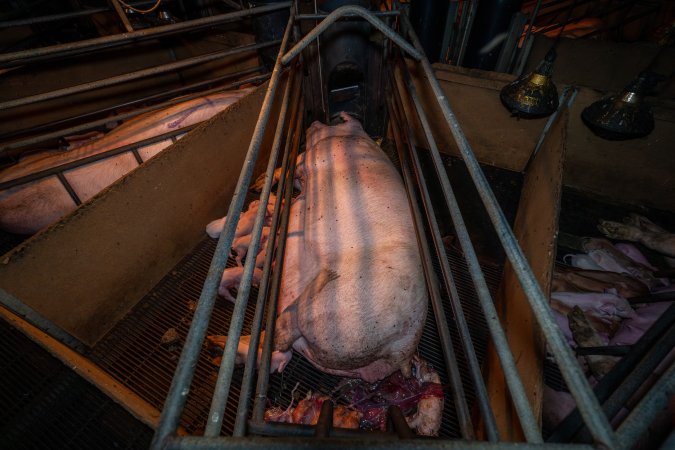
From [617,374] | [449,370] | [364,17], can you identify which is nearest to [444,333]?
[449,370]

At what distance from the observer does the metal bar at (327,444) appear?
33.9 inches

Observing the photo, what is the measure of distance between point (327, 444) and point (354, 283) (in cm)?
126

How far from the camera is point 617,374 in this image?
4.98 feet

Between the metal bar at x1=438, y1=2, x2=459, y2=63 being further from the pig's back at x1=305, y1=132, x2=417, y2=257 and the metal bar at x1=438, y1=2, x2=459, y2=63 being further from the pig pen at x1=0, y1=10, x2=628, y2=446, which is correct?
the pig's back at x1=305, y1=132, x2=417, y2=257

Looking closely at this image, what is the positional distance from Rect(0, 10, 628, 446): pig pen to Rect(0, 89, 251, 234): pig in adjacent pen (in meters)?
0.86

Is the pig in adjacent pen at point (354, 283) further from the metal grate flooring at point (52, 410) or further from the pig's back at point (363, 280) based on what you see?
the metal grate flooring at point (52, 410)

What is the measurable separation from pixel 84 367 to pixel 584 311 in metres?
4.14

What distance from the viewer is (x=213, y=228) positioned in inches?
137

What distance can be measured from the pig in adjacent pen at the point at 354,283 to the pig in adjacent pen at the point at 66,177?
2.11 meters

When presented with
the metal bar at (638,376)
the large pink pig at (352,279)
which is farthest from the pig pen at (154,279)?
the large pink pig at (352,279)

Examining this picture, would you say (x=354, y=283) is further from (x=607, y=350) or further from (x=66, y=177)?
(x=66, y=177)

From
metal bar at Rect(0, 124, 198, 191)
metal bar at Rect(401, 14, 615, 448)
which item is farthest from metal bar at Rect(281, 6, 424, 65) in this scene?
metal bar at Rect(0, 124, 198, 191)

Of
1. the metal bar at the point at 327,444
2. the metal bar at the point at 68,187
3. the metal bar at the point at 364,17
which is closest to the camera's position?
the metal bar at the point at 327,444

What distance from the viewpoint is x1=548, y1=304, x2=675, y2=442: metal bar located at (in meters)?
1.35
